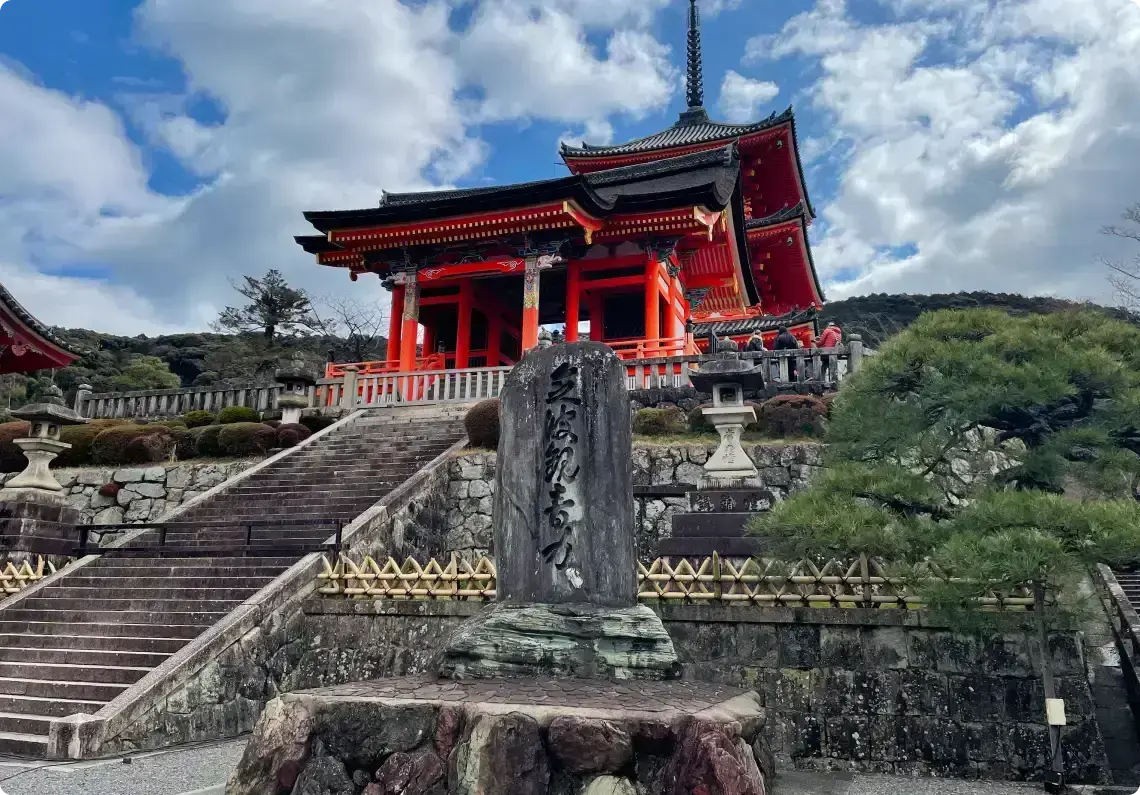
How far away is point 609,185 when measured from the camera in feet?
71.9

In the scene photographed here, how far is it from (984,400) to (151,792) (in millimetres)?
6926

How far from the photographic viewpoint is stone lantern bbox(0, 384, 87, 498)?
12859 millimetres

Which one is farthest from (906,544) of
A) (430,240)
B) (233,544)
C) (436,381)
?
(430,240)

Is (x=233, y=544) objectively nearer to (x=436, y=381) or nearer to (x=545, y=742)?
(x=436, y=381)

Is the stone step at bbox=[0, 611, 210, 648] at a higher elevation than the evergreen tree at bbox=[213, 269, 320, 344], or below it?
below

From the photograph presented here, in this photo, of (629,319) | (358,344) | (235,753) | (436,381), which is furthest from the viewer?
(358,344)

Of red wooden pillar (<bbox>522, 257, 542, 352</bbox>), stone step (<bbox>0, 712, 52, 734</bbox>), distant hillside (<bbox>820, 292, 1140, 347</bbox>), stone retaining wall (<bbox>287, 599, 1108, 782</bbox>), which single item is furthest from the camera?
distant hillside (<bbox>820, 292, 1140, 347</bbox>)

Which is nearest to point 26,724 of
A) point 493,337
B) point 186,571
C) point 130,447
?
point 186,571

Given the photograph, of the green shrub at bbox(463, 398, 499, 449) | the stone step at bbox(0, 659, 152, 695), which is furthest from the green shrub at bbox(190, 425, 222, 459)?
the stone step at bbox(0, 659, 152, 695)

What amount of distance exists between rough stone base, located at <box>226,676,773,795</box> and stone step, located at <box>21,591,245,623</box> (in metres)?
5.56

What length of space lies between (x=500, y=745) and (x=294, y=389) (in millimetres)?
14737

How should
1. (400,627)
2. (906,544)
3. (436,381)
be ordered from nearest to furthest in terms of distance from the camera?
1. (906,544)
2. (400,627)
3. (436,381)

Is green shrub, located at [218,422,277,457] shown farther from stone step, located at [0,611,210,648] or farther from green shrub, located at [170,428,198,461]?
stone step, located at [0,611,210,648]

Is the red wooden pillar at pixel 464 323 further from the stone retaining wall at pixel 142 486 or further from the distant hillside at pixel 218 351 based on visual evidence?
the distant hillside at pixel 218 351
